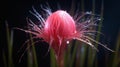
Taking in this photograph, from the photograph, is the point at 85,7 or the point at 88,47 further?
the point at 85,7

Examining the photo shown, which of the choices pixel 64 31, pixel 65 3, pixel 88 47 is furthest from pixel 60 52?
pixel 65 3

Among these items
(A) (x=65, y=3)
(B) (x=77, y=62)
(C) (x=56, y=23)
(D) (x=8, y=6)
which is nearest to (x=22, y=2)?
(D) (x=8, y=6)

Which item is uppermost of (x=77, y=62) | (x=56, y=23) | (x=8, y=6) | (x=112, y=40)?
(x=8, y=6)

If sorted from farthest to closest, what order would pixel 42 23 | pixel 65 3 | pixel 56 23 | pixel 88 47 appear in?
pixel 65 3 < pixel 88 47 < pixel 42 23 < pixel 56 23

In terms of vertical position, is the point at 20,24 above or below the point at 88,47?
above

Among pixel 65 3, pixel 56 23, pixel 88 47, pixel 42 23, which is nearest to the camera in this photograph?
pixel 56 23

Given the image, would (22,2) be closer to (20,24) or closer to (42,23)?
(20,24)
